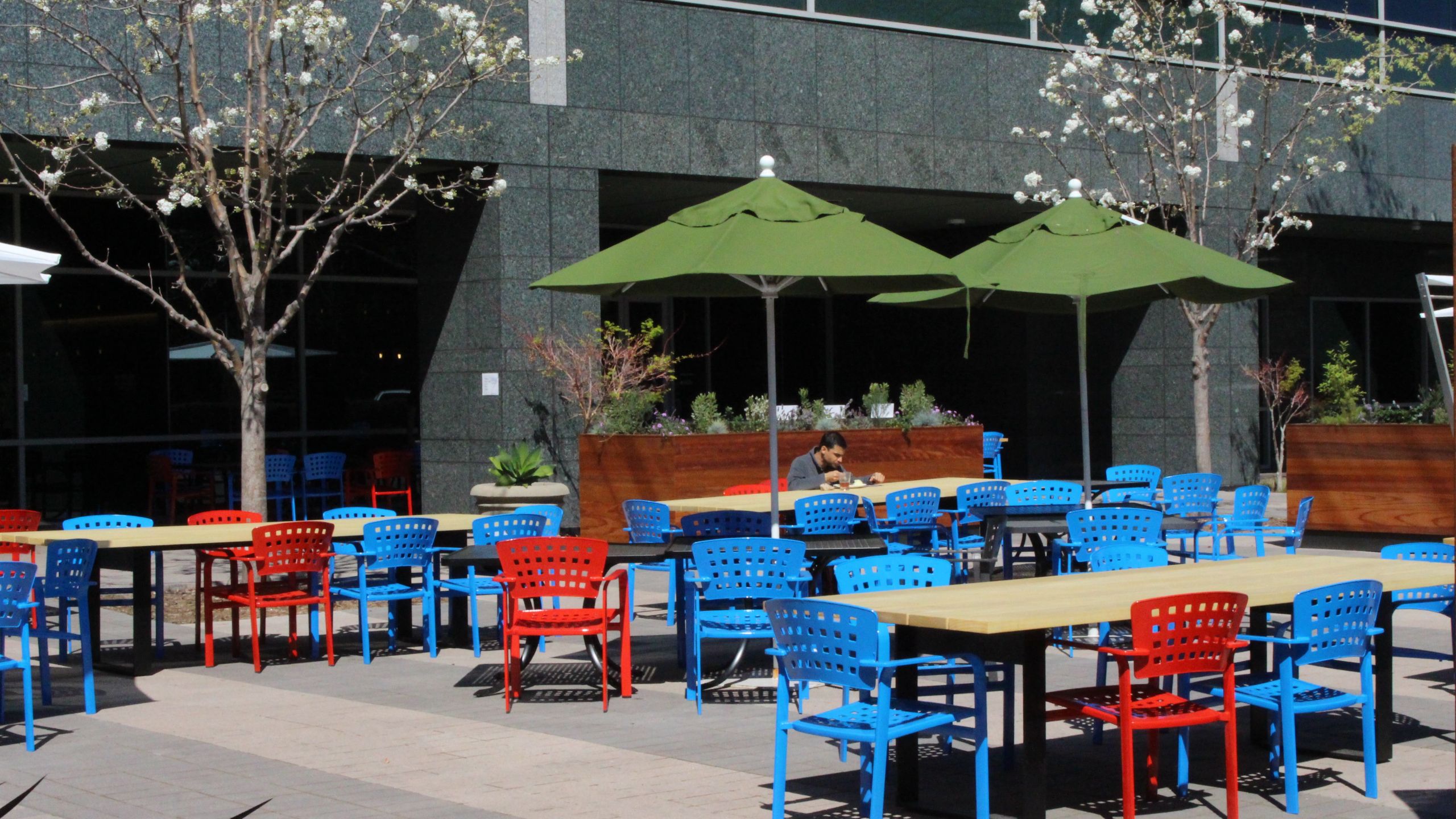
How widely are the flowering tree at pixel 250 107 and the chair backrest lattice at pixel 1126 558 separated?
648cm

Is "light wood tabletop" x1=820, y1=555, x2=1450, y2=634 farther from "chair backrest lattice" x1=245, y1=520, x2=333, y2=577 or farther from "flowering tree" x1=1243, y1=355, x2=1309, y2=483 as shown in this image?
"flowering tree" x1=1243, y1=355, x2=1309, y2=483

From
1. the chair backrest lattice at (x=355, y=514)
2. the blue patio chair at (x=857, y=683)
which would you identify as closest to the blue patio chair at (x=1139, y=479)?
the chair backrest lattice at (x=355, y=514)

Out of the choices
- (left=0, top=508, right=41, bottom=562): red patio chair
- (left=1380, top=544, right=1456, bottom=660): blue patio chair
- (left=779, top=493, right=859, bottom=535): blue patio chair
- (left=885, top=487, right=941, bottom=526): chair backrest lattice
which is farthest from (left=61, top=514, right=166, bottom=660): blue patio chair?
(left=1380, top=544, right=1456, bottom=660): blue patio chair

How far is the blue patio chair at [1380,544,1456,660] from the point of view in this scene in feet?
26.1

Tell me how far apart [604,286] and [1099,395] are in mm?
16171

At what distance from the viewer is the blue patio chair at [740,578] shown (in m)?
8.73

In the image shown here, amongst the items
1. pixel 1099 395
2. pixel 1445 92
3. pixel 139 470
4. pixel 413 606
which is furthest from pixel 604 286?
pixel 1445 92

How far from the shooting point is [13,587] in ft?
26.4

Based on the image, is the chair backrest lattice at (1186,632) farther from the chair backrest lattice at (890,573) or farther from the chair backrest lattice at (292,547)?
the chair backrest lattice at (292,547)

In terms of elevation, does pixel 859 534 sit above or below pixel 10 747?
above

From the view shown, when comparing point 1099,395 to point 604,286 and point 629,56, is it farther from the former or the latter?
point 604,286

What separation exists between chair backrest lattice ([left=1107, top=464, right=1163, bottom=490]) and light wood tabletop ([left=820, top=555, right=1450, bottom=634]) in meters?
5.88

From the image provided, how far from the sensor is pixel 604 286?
9.67 m

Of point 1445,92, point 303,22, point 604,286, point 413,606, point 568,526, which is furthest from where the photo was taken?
point 1445,92
